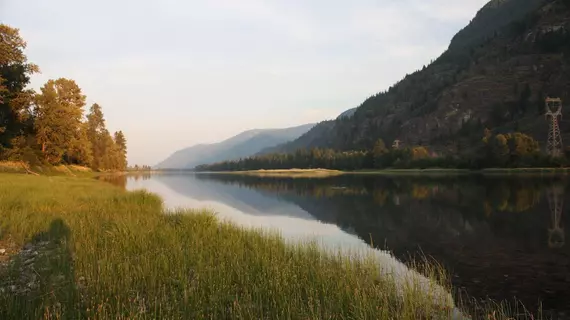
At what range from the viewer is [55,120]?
66875 millimetres

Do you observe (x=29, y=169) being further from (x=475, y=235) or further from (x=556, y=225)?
(x=556, y=225)

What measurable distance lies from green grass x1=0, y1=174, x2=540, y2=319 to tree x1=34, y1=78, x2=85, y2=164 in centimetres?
5657

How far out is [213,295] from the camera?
1008 cm

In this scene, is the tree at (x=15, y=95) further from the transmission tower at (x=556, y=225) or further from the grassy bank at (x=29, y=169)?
the transmission tower at (x=556, y=225)

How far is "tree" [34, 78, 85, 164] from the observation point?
66.8 meters

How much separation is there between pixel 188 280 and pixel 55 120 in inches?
2676

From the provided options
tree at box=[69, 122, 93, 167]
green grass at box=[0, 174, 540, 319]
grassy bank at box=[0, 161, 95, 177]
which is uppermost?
tree at box=[69, 122, 93, 167]

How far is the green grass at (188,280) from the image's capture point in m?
9.04

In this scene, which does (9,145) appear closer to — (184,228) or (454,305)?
(184,228)

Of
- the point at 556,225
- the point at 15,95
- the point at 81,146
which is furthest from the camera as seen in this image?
the point at 81,146

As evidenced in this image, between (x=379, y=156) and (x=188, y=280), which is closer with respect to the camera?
(x=188, y=280)

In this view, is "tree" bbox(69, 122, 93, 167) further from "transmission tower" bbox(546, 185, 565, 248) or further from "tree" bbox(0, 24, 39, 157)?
"transmission tower" bbox(546, 185, 565, 248)

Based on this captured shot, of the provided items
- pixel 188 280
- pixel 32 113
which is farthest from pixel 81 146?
pixel 188 280

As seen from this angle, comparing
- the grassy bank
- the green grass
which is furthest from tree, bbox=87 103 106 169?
the green grass
